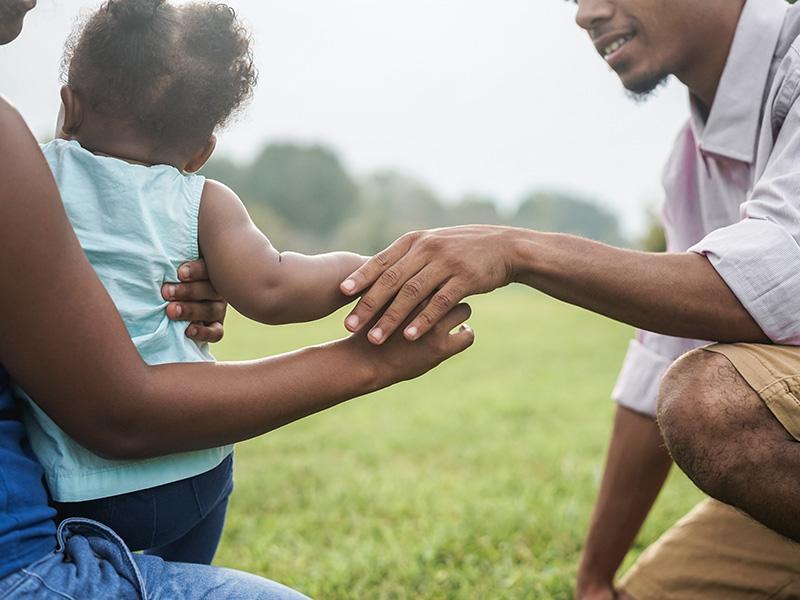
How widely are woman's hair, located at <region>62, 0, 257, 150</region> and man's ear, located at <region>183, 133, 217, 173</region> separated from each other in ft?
0.14

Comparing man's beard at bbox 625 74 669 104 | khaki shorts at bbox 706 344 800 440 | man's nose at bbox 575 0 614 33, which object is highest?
man's nose at bbox 575 0 614 33

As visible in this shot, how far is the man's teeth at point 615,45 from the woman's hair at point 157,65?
3.78 feet

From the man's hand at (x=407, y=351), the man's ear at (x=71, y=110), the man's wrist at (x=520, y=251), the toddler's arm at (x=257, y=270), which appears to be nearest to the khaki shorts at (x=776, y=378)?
the man's wrist at (x=520, y=251)

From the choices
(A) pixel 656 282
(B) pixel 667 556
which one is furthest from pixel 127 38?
(B) pixel 667 556

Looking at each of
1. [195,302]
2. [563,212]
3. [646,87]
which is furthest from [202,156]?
[563,212]

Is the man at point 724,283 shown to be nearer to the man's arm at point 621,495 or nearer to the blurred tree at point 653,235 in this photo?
the man's arm at point 621,495

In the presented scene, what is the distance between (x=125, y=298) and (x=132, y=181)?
20 cm

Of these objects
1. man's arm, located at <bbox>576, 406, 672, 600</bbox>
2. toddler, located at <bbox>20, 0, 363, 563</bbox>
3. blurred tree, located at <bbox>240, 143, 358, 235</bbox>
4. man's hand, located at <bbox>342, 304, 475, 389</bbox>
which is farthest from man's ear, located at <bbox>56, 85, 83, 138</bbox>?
blurred tree, located at <bbox>240, 143, 358, 235</bbox>

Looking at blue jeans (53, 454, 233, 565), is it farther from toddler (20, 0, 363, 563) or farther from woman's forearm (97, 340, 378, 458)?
woman's forearm (97, 340, 378, 458)

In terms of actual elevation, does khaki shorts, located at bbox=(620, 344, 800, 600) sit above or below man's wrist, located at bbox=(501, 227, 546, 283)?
below

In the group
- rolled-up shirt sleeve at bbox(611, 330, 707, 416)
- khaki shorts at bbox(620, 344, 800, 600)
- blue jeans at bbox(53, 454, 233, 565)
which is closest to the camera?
blue jeans at bbox(53, 454, 233, 565)

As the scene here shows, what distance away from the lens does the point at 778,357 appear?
1.79 meters

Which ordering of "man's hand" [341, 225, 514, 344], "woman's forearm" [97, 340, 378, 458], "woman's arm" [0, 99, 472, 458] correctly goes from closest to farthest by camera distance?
"woman's arm" [0, 99, 472, 458] < "woman's forearm" [97, 340, 378, 458] < "man's hand" [341, 225, 514, 344]

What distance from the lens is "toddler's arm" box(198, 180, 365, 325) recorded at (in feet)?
5.38
